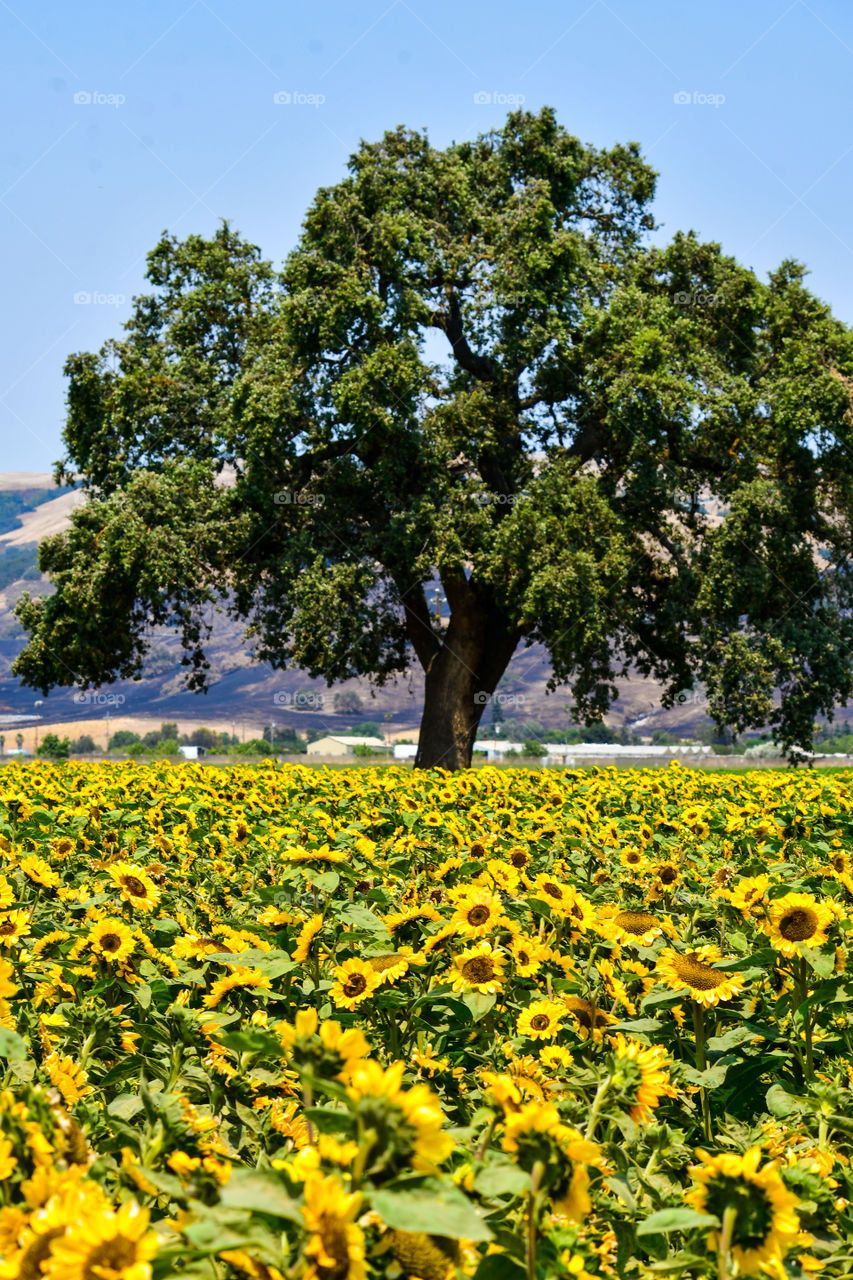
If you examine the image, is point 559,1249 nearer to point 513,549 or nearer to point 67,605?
point 513,549

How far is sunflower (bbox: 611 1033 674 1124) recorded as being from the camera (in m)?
1.95

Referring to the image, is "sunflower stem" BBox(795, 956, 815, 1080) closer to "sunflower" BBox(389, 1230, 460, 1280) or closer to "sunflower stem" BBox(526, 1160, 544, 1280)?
"sunflower stem" BBox(526, 1160, 544, 1280)

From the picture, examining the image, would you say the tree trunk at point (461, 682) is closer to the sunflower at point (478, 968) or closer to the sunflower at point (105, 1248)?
the sunflower at point (478, 968)

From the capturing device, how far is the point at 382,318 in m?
20.4

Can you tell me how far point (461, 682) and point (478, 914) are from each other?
18.8 meters

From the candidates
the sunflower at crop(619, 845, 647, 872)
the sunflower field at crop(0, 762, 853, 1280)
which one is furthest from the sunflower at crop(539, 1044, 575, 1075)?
the sunflower at crop(619, 845, 647, 872)

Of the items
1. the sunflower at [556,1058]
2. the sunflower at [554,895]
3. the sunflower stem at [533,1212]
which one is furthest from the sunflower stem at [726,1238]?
the sunflower at [554,895]

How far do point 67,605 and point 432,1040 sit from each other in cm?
1912

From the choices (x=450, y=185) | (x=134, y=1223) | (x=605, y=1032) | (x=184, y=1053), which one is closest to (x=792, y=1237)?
(x=134, y=1223)

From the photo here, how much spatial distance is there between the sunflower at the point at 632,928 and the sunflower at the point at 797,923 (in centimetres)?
42

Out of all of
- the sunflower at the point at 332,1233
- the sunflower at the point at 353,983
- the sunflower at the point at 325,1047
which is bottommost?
the sunflower at the point at 353,983

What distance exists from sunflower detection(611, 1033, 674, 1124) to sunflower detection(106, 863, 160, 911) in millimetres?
1949

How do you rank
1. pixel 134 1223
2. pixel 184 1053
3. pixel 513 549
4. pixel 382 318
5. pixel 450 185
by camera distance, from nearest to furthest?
1. pixel 134 1223
2. pixel 184 1053
3. pixel 513 549
4. pixel 382 318
5. pixel 450 185

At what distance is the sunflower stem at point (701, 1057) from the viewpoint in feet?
9.71
